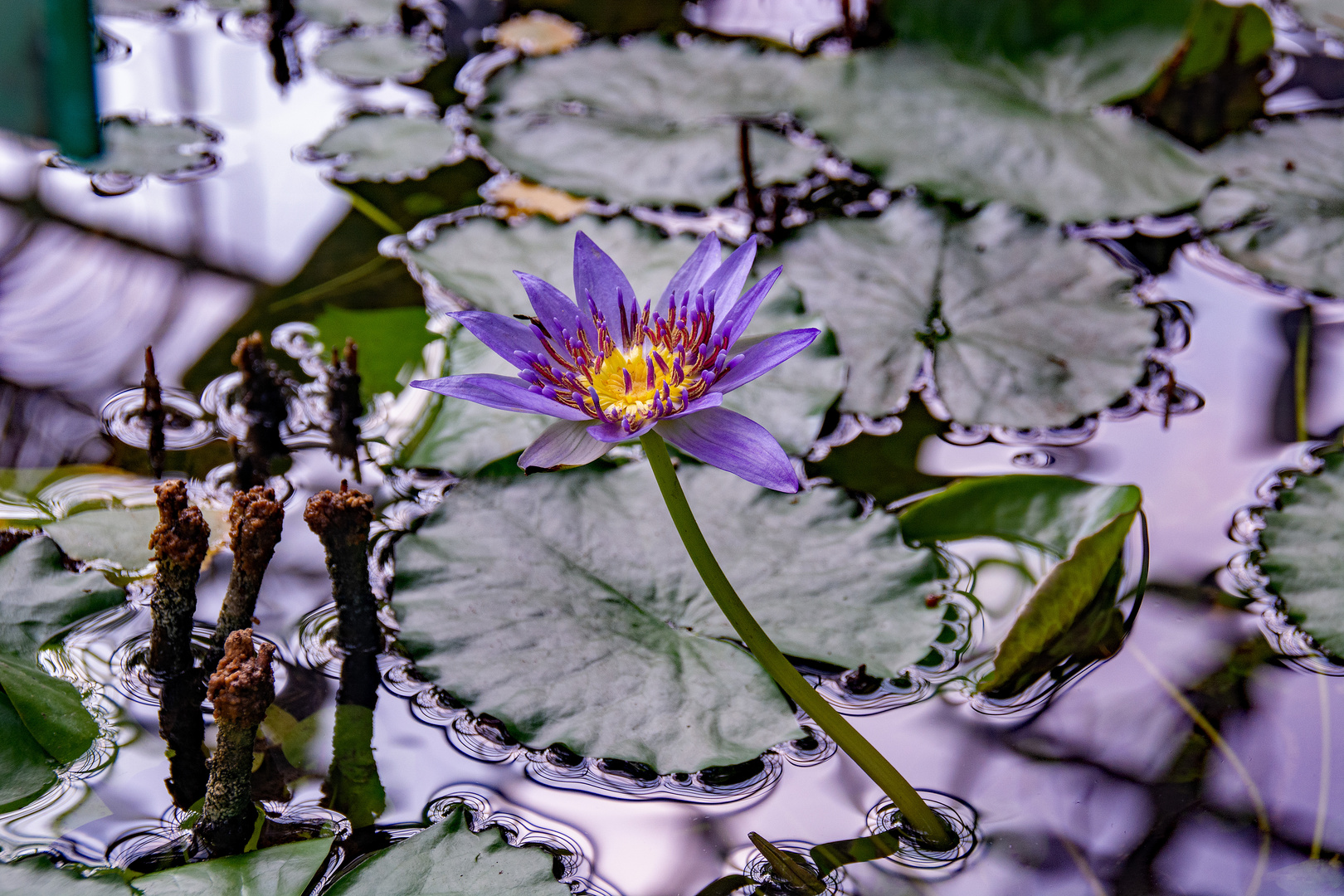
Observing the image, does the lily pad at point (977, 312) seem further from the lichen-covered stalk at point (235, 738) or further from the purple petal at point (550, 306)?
the lichen-covered stalk at point (235, 738)

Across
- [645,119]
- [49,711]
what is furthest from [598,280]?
[645,119]

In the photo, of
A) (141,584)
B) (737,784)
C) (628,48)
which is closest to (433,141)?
(628,48)

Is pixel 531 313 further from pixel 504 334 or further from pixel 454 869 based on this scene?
pixel 454 869

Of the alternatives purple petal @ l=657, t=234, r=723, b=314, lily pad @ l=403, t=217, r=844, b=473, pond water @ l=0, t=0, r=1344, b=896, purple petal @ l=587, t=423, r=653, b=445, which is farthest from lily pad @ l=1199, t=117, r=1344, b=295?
purple petal @ l=587, t=423, r=653, b=445

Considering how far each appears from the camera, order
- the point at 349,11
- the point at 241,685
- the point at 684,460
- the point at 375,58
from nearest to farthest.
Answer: the point at 241,685 < the point at 684,460 < the point at 375,58 < the point at 349,11

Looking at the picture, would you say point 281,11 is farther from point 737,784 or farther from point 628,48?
point 737,784

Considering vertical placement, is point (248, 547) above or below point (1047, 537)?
above

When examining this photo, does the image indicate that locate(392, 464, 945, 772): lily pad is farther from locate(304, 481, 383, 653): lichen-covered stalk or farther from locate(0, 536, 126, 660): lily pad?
locate(0, 536, 126, 660): lily pad
